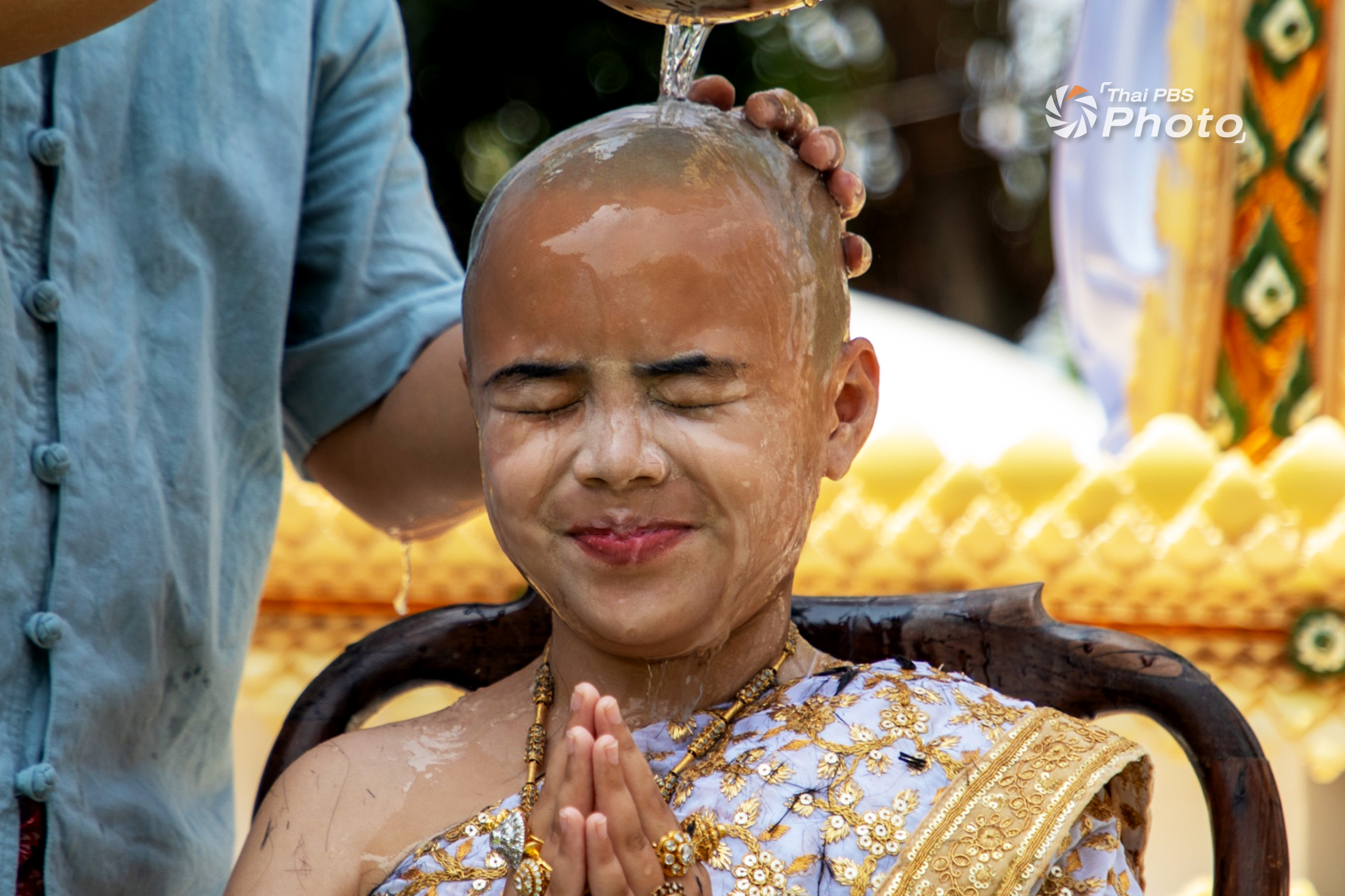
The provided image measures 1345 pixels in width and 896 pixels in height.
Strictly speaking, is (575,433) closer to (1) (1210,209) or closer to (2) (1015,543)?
(2) (1015,543)

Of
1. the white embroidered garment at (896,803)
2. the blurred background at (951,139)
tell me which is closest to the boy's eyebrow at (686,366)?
the white embroidered garment at (896,803)

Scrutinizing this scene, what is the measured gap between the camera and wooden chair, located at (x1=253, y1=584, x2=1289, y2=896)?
1.53 meters

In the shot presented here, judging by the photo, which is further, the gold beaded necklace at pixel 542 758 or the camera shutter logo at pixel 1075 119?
the camera shutter logo at pixel 1075 119

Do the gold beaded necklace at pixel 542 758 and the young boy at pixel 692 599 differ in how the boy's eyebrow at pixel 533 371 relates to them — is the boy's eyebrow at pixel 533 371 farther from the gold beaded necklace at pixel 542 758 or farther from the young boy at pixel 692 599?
the gold beaded necklace at pixel 542 758

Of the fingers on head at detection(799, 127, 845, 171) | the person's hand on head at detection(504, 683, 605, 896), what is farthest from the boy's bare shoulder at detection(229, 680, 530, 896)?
the fingers on head at detection(799, 127, 845, 171)

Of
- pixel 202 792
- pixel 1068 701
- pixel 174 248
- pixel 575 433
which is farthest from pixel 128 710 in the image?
pixel 1068 701

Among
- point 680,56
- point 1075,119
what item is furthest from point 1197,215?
point 680,56

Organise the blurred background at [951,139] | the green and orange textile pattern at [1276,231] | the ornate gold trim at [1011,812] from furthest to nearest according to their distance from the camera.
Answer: the blurred background at [951,139], the green and orange textile pattern at [1276,231], the ornate gold trim at [1011,812]

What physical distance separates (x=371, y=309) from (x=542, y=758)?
736 millimetres

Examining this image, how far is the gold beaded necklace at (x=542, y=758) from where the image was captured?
133 cm

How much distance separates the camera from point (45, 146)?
1.66m

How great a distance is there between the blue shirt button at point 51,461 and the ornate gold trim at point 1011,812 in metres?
0.98

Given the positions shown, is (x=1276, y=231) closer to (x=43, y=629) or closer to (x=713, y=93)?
(x=713, y=93)

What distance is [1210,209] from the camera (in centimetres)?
409
